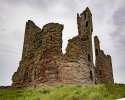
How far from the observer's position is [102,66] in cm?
4825

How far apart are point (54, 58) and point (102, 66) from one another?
1351 cm

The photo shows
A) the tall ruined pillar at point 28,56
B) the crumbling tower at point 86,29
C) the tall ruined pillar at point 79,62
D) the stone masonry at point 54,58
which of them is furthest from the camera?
the tall ruined pillar at point 28,56

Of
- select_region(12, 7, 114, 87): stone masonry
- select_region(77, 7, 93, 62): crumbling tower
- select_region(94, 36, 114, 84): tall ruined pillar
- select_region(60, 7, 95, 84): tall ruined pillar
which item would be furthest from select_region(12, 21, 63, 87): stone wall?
select_region(94, 36, 114, 84): tall ruined pillar

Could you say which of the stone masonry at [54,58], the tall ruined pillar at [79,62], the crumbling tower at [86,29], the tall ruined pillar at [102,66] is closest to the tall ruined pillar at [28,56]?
the stone masonry at [54,58]

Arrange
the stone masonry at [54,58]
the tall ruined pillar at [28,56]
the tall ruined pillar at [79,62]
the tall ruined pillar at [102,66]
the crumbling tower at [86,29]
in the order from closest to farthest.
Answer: the tall ruined pillar at [79,62] → the stone masonry at [54,58] → the crumbling tower at [86,29] → the tall ruined pillar at [28,56] → the tall ruined pillar at [102,66]

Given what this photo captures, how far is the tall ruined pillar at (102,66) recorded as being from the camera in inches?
1873

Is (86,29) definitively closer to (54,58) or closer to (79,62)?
(79,62)

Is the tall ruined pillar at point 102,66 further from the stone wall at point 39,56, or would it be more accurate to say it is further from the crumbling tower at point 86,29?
the stone wall at point 39,56

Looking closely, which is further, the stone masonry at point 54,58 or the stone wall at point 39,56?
the stone wall at point 39,56

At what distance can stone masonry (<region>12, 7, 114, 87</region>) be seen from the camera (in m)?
36.0

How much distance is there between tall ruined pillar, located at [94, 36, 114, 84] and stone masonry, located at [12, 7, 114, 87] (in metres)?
5.58

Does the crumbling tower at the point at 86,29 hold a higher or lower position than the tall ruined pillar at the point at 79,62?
higher

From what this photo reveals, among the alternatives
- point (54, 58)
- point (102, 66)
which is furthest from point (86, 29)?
point (102, 66)

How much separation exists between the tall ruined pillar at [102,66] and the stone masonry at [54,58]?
5.58 m
